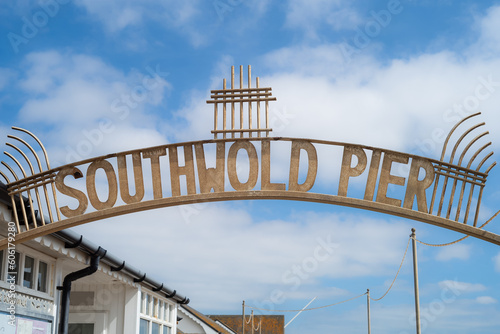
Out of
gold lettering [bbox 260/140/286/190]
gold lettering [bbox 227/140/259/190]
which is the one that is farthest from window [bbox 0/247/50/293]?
gold lettering [bbox 260/140/286/190]

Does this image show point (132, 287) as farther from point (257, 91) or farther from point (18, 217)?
point (257, 91)

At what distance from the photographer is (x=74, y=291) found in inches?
433

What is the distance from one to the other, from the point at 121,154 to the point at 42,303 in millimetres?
2751

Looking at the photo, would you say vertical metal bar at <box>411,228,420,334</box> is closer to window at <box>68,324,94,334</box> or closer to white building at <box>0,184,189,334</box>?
white building at <box>0,184,189,334</box>

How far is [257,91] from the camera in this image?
6102 mm

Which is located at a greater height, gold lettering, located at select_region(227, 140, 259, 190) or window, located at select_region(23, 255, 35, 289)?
gold lettering, located at select_region(227, 140, 259, 190)

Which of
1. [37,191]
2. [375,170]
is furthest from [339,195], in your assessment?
[37,191]

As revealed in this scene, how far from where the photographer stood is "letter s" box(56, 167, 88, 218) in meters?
6.14

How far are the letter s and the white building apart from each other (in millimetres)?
542

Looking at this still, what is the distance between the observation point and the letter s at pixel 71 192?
614cm

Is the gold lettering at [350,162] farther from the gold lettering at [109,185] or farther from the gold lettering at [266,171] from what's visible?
the gold lettering at [109,185]

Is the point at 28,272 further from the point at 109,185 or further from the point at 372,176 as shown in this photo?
the point at 372,176

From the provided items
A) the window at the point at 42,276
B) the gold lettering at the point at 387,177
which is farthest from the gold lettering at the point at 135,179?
the window at the point at 42,276

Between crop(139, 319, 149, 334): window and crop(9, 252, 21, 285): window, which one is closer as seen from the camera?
crop(9, 252, 21, 285): window
